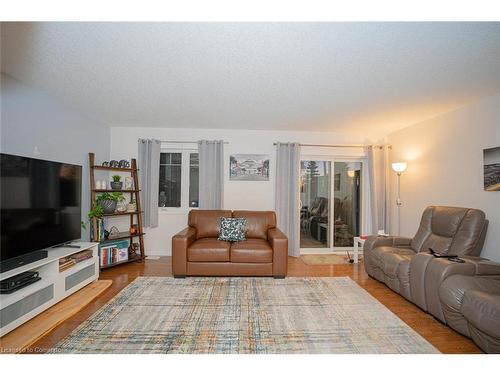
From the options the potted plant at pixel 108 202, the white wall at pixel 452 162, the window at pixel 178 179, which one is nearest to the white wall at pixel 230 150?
the window at pixel 178 179

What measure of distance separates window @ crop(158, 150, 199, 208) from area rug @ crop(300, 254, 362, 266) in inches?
91.3

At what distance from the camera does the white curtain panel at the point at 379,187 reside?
13.8 feet

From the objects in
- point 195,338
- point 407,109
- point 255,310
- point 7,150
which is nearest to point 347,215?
point 407,109

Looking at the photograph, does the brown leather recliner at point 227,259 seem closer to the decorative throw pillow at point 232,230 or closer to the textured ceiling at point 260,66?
the decorative throw pillow at point 232,230

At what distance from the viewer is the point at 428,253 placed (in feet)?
7.63

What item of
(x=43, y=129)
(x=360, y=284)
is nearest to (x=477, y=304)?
(x=360, y=284)

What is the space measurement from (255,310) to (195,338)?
2.15 feet

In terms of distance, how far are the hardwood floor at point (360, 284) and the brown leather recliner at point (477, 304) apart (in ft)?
0.44

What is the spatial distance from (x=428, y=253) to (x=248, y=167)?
292 centimetres

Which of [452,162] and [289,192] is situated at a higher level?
[452,162]

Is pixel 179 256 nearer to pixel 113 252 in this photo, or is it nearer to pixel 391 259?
pixel 113 252

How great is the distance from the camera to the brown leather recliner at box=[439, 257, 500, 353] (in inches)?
59.1

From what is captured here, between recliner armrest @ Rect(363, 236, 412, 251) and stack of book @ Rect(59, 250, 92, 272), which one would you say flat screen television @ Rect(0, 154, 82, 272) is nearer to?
stack of book @ Rect(59, 250, 92, 272)
